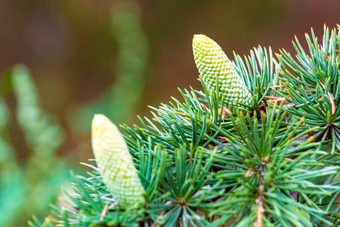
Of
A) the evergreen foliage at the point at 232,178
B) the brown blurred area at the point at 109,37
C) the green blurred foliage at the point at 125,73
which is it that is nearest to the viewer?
the evergreen foliage at the point at 232,178

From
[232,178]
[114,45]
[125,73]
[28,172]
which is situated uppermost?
[114,45]

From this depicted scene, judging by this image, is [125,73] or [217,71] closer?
[217,71]

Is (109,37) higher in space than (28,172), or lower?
higher

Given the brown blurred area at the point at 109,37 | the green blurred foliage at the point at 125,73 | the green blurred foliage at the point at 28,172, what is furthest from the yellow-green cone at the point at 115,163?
the brown blurred area at the point at 109,37

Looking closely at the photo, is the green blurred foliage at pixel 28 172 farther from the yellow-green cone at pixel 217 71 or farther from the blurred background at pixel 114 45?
the yellow-green cone at pixel 217 71

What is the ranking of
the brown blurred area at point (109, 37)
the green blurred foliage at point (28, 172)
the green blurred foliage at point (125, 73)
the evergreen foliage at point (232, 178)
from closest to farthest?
Result: 1. the evergreen foliage at point (232, 178)
2. the green blurred foliage at point (28, 172)
3. the green blurred foliage at point (125, 73)
4. the brown blurred area at point (109, 37)

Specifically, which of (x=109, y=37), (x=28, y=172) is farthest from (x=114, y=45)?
(x=28, y=172)

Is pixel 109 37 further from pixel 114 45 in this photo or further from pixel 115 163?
pixel 115 163
